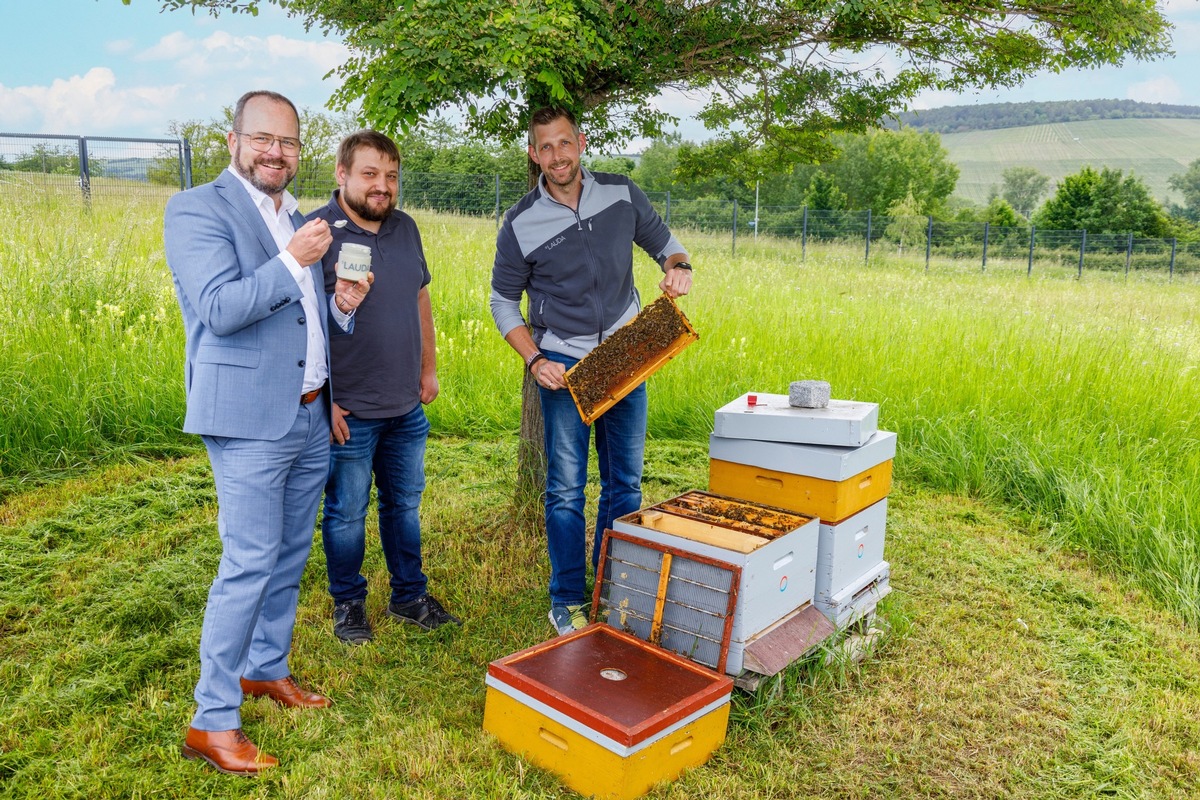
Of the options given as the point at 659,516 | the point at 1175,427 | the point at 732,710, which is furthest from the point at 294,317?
the point at 1175,427

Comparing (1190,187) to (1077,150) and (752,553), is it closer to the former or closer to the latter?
(1077,150)

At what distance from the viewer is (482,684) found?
149 inches

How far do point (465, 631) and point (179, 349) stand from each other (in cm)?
471

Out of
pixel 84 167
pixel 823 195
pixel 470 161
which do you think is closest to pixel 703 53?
pixel 84 167

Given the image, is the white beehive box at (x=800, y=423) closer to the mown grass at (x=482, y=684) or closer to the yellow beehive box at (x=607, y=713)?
the mown grass at (x=482, y=684)

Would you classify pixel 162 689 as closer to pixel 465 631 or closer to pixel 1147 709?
pixel 465 631

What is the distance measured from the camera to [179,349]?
753cm

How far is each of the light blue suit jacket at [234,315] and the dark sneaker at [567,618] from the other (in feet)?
5.87

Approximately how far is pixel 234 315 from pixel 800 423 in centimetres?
242

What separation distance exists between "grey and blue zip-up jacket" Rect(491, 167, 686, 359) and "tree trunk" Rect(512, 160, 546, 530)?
44.7 inches

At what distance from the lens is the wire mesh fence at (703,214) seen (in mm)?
18234

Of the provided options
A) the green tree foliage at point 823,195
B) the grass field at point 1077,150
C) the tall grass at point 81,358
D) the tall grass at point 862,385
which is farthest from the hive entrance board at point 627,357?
the grass field at point 1077,150

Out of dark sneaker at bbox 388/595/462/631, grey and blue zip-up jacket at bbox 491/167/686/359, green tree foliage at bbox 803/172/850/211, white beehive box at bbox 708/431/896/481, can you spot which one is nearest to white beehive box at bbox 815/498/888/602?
white beehive box at bbox 708/431/896/481

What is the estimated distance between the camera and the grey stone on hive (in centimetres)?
409
